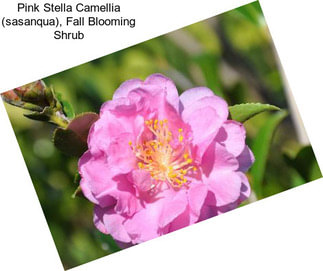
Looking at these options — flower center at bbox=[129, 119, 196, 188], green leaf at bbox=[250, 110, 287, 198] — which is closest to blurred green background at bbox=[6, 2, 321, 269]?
green leaf at bbox=[250, 110, 287, 198]

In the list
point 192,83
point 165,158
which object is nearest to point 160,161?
point 165,158

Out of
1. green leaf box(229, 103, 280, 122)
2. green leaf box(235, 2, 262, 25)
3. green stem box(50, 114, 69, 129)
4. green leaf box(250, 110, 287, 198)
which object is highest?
green leaf box(235, 2, 262, 25)

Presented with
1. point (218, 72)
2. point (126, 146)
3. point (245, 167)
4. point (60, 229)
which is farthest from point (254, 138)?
point (60, 229)

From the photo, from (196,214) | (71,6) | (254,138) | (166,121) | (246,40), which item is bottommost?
(196,214)

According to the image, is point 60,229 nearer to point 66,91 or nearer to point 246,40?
point 66,91

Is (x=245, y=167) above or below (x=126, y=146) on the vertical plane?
below

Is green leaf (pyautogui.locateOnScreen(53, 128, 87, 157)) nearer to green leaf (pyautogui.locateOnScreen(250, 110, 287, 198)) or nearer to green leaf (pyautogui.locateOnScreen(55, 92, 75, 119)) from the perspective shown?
green leaf (pyautogui.locateOnScreen(55, 92, 75, 119))
